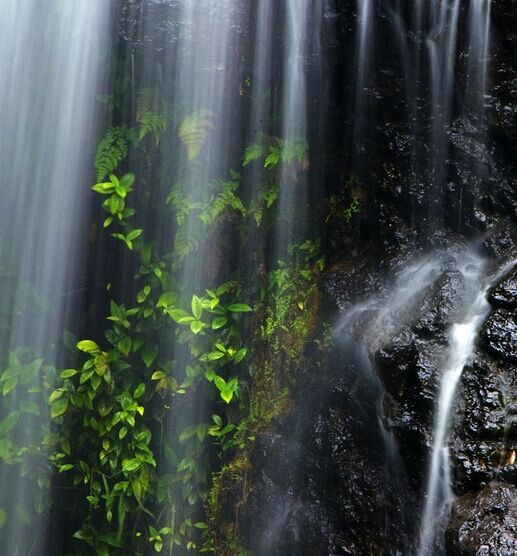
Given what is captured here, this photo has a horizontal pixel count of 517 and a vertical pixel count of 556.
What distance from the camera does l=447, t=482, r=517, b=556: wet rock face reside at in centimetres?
293

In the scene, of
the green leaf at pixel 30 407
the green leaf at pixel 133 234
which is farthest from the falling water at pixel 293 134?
the green leaf at pixel 30 407

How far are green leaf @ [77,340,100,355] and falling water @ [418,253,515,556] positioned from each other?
94.9 inches

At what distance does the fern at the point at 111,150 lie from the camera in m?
4.82

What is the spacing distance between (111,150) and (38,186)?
600 mm

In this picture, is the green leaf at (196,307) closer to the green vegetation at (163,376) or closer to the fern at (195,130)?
the green vegetation at (163,376)

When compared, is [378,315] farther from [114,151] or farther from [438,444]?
[114,151]

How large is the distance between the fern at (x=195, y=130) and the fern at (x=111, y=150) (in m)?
0.42

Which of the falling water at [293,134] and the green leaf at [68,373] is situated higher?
the falling water at [293,134]

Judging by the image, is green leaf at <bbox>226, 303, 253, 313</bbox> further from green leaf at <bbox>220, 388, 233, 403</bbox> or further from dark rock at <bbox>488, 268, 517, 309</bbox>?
dark rock at <bbox>488, 268, 517, 309</bbox>

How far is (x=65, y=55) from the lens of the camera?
4.81m

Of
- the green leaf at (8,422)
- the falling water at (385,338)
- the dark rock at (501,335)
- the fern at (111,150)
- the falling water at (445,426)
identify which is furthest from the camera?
the fern at (111,150)

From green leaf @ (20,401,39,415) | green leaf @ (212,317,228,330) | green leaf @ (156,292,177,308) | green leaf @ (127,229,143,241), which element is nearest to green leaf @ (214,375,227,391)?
green leaf @ (212,317,228,330)

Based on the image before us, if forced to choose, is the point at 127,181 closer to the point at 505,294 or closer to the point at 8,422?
the point at 8,422

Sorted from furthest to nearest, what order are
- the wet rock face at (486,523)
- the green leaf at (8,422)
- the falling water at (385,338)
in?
the green leaf at (8,422) < the falling water at (385,338) < the wet rock face at (486,523)
